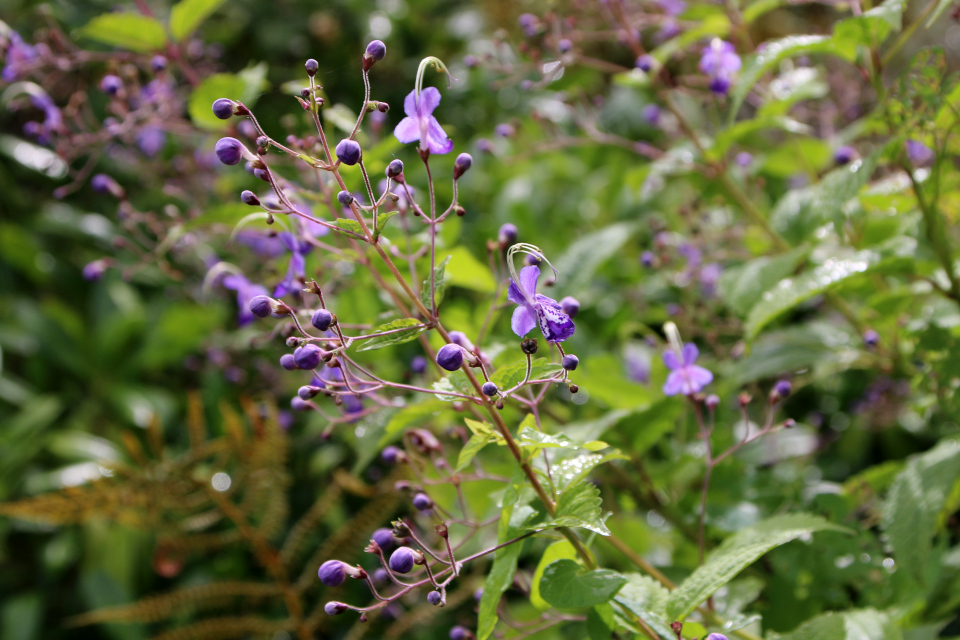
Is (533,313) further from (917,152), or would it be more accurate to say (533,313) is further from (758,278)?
(917,152)

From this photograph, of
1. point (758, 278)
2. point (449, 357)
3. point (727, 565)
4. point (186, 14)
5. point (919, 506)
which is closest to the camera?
point (449, 357)

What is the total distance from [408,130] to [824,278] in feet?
2.37

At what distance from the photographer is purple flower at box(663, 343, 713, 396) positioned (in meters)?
1.07

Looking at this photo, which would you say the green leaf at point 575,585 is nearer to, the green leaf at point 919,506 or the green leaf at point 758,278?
the green leaf at point 919,506

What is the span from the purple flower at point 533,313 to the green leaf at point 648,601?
0.92 feet

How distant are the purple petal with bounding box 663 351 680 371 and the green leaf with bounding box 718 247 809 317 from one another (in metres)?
0.25

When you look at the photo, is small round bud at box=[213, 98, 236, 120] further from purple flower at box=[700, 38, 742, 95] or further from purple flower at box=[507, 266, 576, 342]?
purple flower at box=[700, 38, 742, 95]

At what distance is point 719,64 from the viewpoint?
4.75 ft

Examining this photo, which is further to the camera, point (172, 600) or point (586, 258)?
point (172, 600)

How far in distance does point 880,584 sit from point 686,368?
478 millimetres

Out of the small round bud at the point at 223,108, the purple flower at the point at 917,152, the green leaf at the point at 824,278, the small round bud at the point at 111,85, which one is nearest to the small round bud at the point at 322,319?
the small round bud at the point at 223,108

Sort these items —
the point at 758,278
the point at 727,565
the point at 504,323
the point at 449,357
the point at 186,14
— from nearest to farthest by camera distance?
the point at 449,357
the point at 727,565
the point at 758,278
the point at 186,14
the point at 504,323

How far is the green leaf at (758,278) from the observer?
1.24 m

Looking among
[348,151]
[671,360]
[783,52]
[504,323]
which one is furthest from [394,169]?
[504,323]
